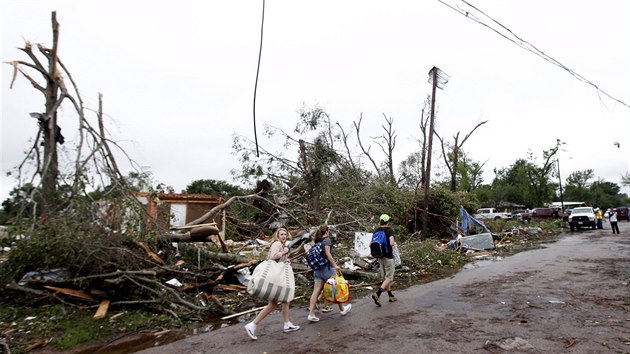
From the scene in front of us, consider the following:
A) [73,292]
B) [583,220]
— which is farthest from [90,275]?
[583,220]

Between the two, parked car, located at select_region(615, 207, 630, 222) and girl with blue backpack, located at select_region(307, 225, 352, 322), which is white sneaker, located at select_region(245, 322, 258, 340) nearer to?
girl with blue backpack, located at select_region(307, 225, 352, 322)

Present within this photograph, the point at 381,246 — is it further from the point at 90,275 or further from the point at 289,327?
the point at 90,275

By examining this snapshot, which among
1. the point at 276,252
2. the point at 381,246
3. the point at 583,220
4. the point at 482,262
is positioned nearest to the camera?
the point at 276,252

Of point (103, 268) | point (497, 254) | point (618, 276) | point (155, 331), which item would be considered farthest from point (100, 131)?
point (497, 254)

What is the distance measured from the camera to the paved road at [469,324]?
4637mm

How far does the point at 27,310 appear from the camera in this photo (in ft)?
21.1

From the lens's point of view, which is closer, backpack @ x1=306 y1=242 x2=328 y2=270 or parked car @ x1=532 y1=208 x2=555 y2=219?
backpack @ x1=306 y1=242 x2=328 y2=270

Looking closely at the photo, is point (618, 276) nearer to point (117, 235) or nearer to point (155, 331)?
point (155, 331)

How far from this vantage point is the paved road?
4637mm

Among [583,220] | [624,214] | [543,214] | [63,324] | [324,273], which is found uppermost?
[624,214]

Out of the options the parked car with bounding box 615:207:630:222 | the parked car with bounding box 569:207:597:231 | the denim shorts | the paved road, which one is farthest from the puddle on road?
the parked car with bounding box 615:207:630:222

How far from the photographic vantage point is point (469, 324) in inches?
215

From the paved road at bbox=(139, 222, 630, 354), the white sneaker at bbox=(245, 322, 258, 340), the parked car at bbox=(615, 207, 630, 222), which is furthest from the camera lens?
the parked car at bbox=(615, 207, 630, 222)

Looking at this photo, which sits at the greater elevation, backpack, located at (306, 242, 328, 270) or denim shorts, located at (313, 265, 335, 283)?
backpack, located at (306, 242, 328, 270)
